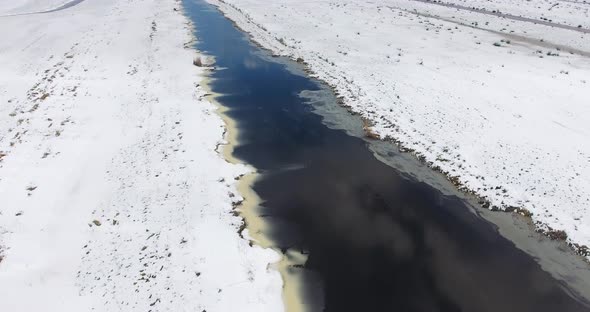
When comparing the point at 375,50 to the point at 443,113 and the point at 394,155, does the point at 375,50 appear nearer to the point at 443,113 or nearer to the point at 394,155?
the point at 443,113

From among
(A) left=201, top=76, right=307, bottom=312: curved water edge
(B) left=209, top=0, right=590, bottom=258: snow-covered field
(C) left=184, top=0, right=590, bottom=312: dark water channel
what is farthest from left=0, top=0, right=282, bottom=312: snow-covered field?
(B) left=209, top=0, right=590, bottom=258: snow-covered field

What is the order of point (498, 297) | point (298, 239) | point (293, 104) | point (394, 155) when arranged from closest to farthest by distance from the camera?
point (498, 297) < point (298, 239) < point (394, 155) < point (293, 104)

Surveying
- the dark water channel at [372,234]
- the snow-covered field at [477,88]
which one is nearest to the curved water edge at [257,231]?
the dark water channel at [372,234]

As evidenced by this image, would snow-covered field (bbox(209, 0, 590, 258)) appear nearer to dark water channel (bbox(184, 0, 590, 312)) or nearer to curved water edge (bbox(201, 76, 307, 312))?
dark water channel (bbox(184, 0, 590, 312))

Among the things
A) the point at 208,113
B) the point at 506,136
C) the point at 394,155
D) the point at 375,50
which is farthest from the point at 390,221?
the point at 375,50

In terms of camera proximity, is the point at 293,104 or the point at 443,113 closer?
the point at 443,113

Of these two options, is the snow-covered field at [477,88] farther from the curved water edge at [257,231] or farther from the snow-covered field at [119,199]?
the snow-covered field at [119,199]

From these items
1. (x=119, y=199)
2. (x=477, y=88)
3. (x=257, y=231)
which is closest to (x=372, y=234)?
(x=257, y=231)
